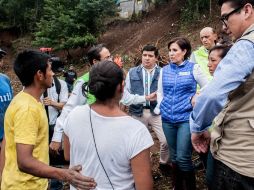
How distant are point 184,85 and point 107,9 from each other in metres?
17.7

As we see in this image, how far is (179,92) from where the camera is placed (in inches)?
168

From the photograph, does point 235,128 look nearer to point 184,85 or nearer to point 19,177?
point 19,177

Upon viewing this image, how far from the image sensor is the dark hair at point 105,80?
211cm

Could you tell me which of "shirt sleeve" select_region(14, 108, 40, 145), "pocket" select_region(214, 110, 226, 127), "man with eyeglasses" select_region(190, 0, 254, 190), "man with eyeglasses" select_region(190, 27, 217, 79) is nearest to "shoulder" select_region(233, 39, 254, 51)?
"man with eyeglasses" select_region(190, 0, 254, 190)

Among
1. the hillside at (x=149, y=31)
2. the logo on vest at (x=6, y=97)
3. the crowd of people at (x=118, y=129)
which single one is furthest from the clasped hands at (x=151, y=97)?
the hillside at (x=149, y=31)

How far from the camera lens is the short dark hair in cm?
211

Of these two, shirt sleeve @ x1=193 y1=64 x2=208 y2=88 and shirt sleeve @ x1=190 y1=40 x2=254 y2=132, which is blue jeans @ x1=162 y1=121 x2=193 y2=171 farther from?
shirt sleeve @ x1=190 y1=40 x2=254 y2=132

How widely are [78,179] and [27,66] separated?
106 cm

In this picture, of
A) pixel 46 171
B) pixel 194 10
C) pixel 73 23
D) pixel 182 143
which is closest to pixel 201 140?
pixel 46 171

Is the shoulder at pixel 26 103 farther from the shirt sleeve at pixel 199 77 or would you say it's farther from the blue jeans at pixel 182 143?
the shirt sleeve at pixel 199 77

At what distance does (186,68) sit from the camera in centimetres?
431

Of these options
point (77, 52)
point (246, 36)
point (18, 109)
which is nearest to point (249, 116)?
Result: point (246, 36)

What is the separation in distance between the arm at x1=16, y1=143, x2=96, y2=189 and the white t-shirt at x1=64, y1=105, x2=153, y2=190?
2.4 inches

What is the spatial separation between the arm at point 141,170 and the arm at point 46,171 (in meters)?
0.28
